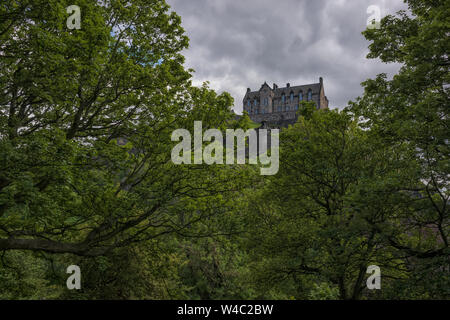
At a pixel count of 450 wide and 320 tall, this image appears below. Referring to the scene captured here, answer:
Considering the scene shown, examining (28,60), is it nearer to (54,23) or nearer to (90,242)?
(54,23)

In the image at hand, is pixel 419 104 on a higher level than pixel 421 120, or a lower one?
higher

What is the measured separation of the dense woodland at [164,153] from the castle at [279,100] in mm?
84868

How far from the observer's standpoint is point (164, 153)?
30.0 feet

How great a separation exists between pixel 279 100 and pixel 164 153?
A: 315ft

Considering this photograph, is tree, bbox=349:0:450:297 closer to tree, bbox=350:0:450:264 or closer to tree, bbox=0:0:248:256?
tree, bbox=350:0:450:264

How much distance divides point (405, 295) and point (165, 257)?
9025mm

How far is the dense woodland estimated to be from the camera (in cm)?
683
